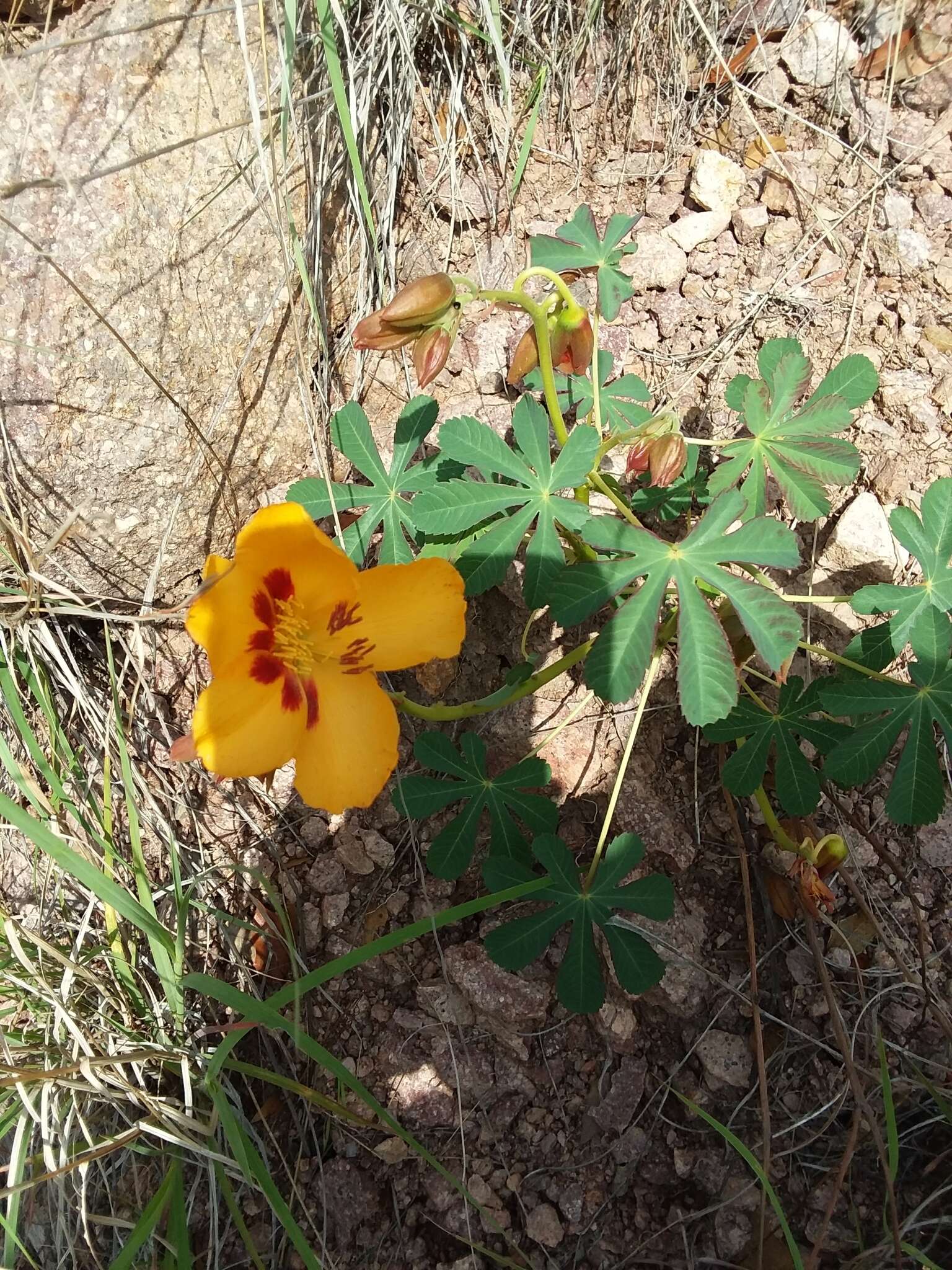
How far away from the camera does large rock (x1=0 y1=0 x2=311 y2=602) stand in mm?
1870

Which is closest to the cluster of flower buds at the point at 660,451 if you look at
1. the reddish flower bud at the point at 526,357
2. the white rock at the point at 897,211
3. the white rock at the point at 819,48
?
the reddish flower bud at the point at 526,357

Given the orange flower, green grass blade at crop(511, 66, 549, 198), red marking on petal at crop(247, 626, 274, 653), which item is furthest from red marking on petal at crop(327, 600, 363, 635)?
green grass blade at crop(511, 66, 549, 198)

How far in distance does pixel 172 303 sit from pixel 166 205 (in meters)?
0.20

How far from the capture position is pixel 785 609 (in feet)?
5.20

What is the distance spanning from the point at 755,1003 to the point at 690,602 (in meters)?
0.88

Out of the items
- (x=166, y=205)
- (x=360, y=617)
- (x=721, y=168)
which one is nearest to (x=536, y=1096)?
(x=360, y=617)

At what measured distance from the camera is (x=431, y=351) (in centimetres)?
166

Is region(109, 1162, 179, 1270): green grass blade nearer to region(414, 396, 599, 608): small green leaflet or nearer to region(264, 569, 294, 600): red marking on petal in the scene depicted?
region(264, 569, 294, 600): red marking on petal

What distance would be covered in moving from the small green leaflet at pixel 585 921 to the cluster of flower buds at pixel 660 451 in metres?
0.73

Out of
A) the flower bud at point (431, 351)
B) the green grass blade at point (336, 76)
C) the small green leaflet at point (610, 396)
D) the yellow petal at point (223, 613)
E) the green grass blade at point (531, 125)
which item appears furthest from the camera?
the green grass blade at point (531, 125)

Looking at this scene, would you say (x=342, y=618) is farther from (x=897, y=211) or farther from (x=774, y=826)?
(x=897, y=211)

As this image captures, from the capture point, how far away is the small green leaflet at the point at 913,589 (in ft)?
5.59

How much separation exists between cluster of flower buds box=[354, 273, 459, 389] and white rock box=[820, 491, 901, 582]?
110cm

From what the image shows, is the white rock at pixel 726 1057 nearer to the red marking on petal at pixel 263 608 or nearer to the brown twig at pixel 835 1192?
the brown twig at pixel 835 1192
